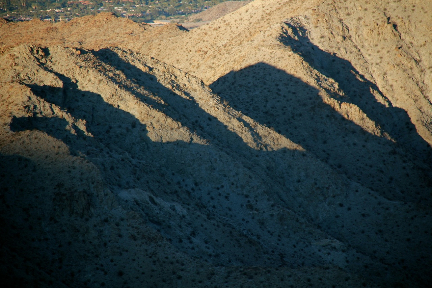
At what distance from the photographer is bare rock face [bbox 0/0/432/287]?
1667cm

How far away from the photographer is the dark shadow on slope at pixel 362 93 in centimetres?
3588

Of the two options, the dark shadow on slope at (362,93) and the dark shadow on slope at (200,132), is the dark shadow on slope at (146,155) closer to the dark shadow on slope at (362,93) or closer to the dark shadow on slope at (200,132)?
the dark shadow on slope at (200,132)

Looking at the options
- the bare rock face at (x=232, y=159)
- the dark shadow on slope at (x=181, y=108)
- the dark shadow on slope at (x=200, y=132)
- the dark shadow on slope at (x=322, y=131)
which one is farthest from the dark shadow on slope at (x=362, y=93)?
the dark shadow on slope at (x=181, y=108)

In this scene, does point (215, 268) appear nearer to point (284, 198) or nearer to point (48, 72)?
point (284, 198)

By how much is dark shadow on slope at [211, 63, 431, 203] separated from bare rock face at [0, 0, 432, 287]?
0.12 metres

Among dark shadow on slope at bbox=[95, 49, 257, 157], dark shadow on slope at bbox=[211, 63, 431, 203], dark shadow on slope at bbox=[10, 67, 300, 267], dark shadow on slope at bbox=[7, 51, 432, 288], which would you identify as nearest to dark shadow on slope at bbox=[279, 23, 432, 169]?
dark shadow on slope at bbox=[211, 63, 431, 203]

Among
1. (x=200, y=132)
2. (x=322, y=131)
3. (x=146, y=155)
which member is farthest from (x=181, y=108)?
(x=322, y=131)

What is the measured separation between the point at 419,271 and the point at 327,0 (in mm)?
30889

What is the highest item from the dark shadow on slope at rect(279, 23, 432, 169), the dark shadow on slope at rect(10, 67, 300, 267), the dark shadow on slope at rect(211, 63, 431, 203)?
the dark shadow on slope at rect(279, 23, 432, 169)

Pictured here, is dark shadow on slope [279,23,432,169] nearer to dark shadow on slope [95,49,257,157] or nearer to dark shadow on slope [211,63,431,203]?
dark shadow on slope [211,63,431,203]

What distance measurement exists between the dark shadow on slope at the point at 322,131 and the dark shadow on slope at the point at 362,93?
11.8 feet

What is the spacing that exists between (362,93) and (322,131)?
26.8 ft

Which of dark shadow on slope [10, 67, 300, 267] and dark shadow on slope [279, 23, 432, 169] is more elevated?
dark shadow on slope [279, 23, 432, 169]

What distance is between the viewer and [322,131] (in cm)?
3206
